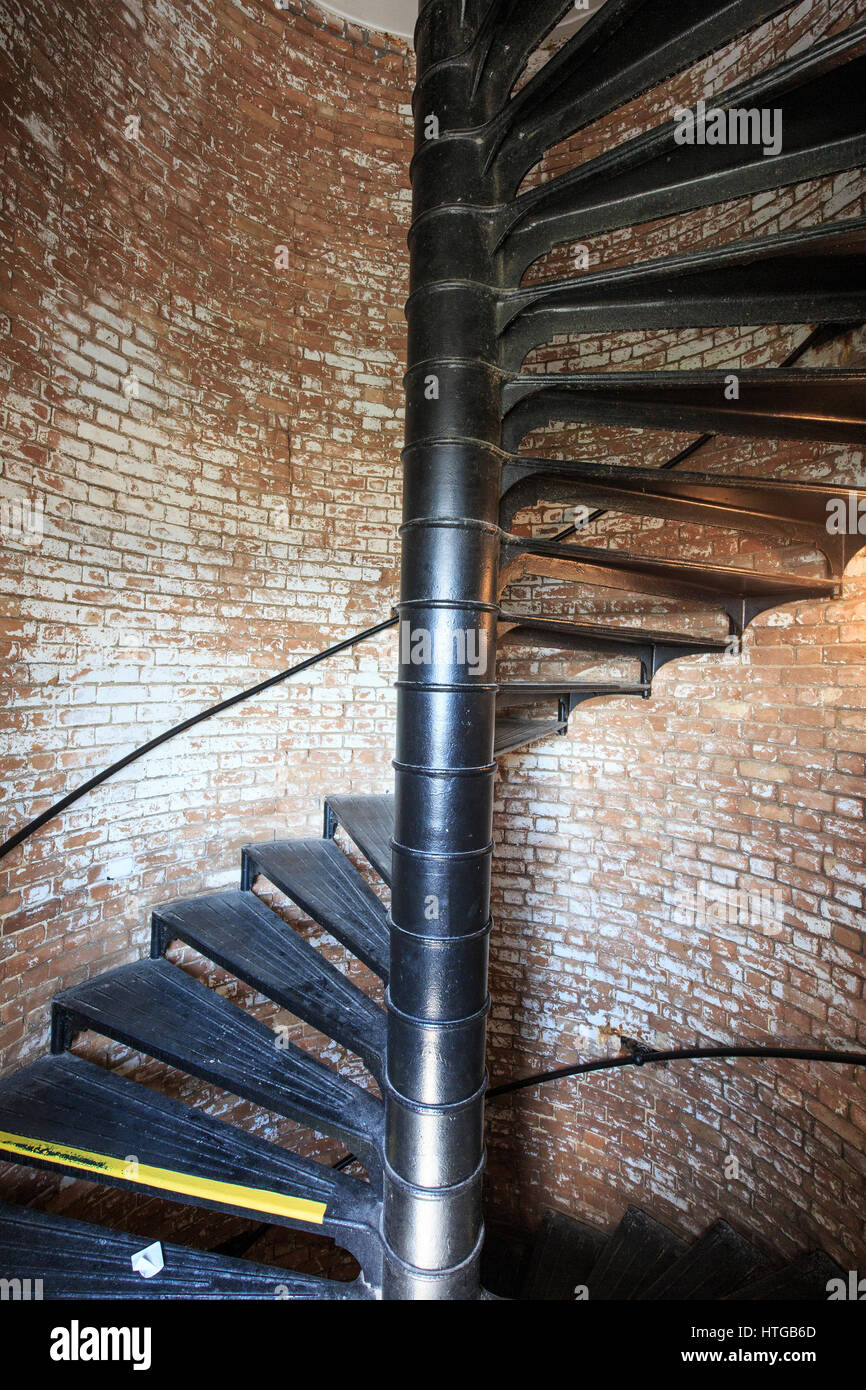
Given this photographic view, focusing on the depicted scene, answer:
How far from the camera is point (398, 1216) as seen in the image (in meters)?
1.62

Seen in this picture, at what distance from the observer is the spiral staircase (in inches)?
52.4

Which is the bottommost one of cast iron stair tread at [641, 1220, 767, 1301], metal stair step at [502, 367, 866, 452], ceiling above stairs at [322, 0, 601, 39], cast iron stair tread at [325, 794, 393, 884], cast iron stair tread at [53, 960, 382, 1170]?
cast iron stair tread at [641, 1220, 767, 1301]

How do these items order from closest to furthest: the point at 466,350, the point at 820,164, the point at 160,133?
the point at 820,164 → the point at 466,350 → the point at 160,133

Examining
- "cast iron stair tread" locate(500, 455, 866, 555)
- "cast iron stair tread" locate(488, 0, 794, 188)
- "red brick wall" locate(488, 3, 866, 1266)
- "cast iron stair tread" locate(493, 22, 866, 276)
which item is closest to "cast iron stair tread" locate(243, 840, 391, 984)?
"red brick wall" locate(488, 3, 866, 1266)

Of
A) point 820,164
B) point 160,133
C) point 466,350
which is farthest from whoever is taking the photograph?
point 160,133

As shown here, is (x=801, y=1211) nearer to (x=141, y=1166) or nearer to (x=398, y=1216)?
(x=398, y=1216)

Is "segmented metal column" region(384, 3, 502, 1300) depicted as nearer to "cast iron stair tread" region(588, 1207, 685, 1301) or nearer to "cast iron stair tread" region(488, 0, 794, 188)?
"cast iron stair tread" region(488, 0, 794, 188)

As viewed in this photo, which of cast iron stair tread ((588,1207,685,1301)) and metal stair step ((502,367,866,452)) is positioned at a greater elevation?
metal stair step ((502,367,866,452))

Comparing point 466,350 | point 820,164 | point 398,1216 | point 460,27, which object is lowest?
point 398,1216

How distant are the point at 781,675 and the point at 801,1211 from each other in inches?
74.3

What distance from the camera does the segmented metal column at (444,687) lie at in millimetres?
1565

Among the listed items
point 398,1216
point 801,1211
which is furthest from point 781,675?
point 398,1216

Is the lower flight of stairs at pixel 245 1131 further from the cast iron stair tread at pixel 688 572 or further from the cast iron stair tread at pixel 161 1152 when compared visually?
the cast iron stair tread at pixel 688 572

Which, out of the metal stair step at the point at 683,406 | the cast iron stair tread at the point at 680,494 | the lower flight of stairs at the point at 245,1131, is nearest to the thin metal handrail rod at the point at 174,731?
the lower flight of stairs at the point at 245,1131
